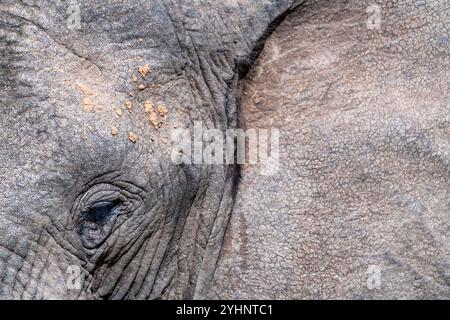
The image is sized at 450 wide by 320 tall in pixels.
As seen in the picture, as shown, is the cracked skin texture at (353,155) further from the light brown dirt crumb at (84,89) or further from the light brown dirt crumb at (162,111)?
the light brown dirt crumb at (84,89)

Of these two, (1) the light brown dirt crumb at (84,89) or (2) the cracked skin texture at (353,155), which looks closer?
(1) the light brown dirt crumb at (84,89)

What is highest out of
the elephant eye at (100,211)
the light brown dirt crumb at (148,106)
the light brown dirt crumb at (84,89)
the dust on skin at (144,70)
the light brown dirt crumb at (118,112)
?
the dust on skin at (144,70)

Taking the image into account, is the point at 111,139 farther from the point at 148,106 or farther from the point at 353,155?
the point at 353,155

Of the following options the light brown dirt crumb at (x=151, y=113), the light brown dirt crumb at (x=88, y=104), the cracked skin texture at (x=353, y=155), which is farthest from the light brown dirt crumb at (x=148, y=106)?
the cracked skin texture at (x=353, y=155)

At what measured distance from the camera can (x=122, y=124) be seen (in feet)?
6.16

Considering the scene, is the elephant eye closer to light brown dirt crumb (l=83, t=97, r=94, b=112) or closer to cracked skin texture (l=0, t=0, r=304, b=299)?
cracked skin texture (l=0, t=0, r=304, b=299)

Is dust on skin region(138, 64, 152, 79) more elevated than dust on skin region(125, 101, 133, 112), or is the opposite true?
dust on skin region(138, 64, 152, 79)

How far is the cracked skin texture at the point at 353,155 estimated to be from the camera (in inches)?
78.1

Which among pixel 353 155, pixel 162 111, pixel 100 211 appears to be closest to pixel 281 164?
pixel 353 155

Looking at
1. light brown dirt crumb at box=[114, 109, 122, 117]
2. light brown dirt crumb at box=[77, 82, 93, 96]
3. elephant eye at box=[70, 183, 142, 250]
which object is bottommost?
elephant eye at box=[70, 183, 142, 250]

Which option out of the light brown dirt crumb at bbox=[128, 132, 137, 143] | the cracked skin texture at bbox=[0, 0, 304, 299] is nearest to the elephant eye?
the cracked skin texture at bbox=[0, 0, 304, 299]

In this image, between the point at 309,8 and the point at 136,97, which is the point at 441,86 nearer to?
the point at 309,8

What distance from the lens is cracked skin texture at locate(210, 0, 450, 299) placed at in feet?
6.51
